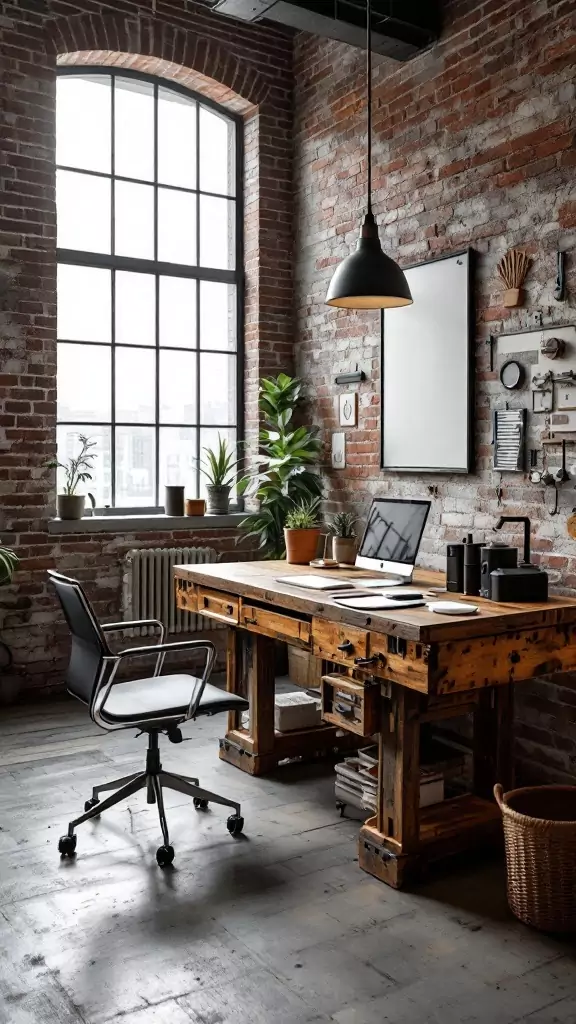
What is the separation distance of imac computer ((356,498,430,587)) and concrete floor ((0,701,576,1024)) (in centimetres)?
104

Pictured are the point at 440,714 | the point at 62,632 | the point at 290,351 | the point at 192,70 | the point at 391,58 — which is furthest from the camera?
the point at 290,351

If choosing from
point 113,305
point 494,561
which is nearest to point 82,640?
point 494,561

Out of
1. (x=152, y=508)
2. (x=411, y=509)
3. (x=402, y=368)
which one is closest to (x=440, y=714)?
(x=411, y=509)

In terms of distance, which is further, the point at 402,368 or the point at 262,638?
the point at 402,368

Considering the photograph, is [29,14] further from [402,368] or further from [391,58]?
[402,368]

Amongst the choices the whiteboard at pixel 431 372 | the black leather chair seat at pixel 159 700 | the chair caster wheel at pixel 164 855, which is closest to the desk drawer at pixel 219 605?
the black leather chair seat at pixel 159 700

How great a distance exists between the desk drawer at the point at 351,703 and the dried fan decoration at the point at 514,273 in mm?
1967

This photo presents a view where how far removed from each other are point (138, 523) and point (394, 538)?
81.1 inches

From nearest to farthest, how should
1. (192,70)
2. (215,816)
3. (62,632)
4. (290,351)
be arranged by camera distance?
(215,816)
(62,632)
(192,70)
(290,351)

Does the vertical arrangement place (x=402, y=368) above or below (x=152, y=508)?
above

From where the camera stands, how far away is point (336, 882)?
9.69 ft

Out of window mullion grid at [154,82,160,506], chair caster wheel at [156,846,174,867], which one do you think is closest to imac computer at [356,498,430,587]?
chair caster wheel at [156,846,174,867]

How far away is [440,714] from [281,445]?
2.66m

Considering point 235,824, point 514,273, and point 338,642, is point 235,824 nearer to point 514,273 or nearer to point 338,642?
point 338,642
